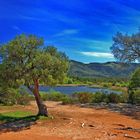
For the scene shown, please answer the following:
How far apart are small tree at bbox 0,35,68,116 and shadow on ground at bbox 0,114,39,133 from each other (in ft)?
7.78

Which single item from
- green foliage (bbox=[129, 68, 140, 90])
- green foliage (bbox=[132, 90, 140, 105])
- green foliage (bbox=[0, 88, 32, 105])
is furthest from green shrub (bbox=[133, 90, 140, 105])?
green foliage (bbox=[0, 88, 32, 105])

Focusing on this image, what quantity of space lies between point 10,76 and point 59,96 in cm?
1950

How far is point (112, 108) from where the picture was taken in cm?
3325

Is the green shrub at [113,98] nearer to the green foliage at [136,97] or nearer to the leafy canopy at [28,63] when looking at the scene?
the green foliage at [136,97]

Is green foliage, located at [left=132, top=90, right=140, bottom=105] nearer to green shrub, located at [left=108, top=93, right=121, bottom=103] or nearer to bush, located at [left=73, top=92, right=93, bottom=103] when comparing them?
green shrub, located at [left=108, top=93, right=121, bottom=103]

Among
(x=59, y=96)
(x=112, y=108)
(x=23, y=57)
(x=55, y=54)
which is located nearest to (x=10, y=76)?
(x=23, y=57)

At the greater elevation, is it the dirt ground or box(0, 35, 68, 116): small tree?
box(0, 35, 68, 116): small tree

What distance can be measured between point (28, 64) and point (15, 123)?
399 cm

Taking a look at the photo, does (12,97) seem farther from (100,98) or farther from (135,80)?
(135,80)

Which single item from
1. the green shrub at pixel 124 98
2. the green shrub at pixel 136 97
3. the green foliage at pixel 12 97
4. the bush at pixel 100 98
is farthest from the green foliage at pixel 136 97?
the green foliage at pixel 12 97

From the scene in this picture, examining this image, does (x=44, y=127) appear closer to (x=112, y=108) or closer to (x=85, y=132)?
(x=85, y=132)

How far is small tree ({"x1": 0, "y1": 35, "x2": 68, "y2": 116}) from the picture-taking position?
975 inches

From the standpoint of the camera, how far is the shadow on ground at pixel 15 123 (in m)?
22.2

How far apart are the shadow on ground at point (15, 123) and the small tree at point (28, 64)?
237 centimetres
